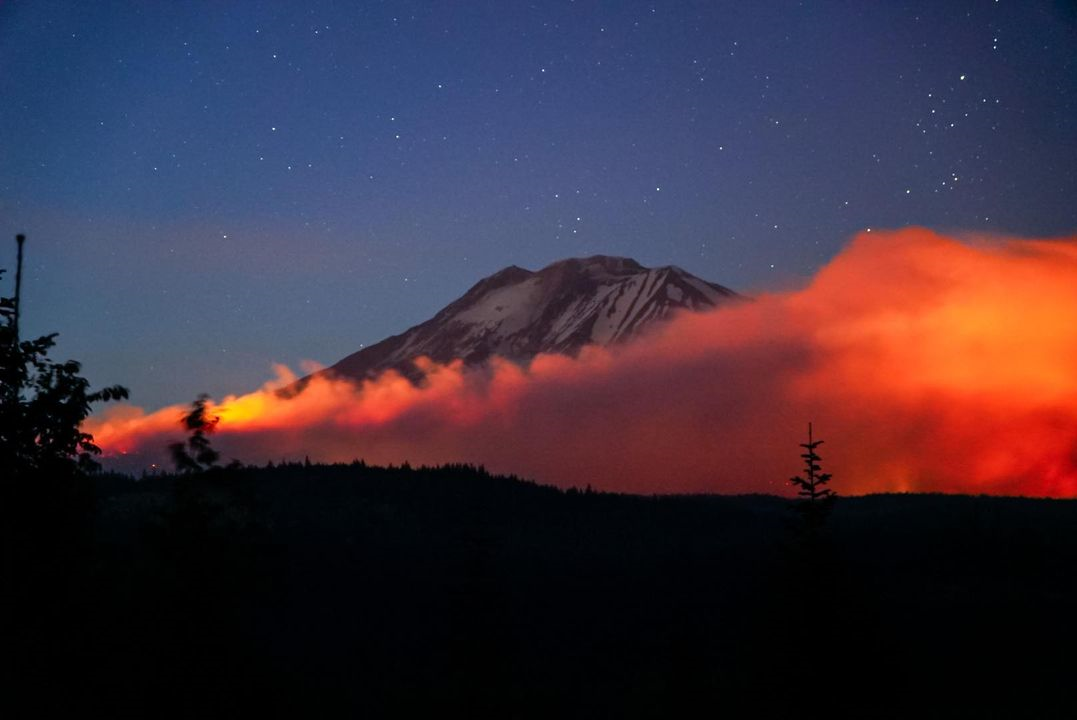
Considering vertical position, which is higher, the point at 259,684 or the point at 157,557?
the point at 157,557

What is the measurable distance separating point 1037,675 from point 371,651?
3568 inches

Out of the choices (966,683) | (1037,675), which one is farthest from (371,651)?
(1037,675)

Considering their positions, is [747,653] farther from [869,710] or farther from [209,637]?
[209,637]

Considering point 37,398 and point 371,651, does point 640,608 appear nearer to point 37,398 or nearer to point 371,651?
point 371,651

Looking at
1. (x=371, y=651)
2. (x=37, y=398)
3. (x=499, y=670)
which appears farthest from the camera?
(x=371, y=651)

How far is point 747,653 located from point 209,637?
24.5 meters

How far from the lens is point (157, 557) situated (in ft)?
81.7

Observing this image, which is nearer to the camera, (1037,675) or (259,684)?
(259,684)

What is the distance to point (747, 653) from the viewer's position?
42875mm

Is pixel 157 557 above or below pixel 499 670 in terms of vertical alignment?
above

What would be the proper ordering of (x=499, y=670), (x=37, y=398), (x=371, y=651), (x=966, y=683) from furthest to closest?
(x=371, y=651)
(x=966, y=683)
(x=499, y=670)
(x=37, y=398)

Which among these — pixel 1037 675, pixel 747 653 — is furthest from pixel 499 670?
pixel 1037 675

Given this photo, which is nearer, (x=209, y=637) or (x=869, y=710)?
(x=209, y=637)

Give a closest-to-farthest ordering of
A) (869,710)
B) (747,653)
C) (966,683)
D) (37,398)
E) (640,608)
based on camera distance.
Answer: (37,398) → (869,710) → (747,653) → (966,683) → (640,608)
